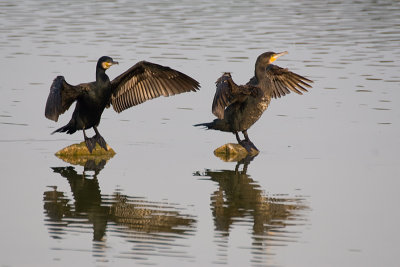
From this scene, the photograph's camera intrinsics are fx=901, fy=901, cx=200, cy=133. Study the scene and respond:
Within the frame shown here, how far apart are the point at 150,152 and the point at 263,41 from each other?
9.97 metres

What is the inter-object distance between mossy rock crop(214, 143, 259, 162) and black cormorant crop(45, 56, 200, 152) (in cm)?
109

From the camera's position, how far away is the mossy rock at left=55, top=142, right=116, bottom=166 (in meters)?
11.2

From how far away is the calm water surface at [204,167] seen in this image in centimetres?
753

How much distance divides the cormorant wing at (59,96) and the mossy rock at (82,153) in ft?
1.74

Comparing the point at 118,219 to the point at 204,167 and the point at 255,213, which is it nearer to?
the point at 255,213

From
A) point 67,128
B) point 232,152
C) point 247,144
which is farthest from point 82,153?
point 247,144

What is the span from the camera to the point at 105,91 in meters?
11.4

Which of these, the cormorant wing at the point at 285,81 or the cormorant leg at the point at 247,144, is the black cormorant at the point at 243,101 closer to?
the cormorant leg at the point at 247,144

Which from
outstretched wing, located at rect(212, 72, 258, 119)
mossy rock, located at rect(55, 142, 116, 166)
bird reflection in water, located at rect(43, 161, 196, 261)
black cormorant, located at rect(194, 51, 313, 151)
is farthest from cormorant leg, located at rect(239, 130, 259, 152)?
bird reflection in water, located at rect(43, 161, 196, 261)

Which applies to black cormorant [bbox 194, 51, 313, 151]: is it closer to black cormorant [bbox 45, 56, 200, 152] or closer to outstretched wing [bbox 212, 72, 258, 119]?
outstretched wing [bbox 212, 72, 258, 119]

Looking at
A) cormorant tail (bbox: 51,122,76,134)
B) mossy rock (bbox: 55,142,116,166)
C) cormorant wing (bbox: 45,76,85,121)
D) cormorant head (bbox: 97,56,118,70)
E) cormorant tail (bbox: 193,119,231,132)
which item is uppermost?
cormorant head (bbox: 97,56,118,70)

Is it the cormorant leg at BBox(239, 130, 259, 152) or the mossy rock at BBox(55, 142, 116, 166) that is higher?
the cormorant leg at BBox(239, 130, 259, 152)

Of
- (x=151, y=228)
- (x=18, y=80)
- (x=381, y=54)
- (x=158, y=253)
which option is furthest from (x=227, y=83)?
(x=381, y=54)

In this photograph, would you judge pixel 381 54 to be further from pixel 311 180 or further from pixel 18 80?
pixel 311 180
